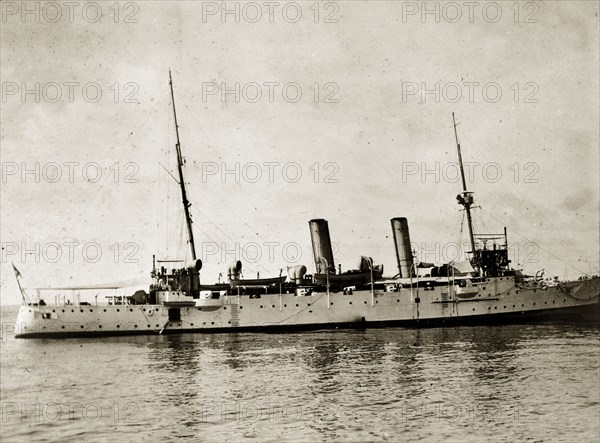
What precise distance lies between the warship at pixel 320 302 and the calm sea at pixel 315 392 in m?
7.82

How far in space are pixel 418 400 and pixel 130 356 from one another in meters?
13.8

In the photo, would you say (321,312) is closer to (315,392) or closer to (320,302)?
(320,302)

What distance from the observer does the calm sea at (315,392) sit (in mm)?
11281

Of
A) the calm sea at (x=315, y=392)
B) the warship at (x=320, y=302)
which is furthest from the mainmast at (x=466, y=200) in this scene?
the calm sea at (x=315, y=392)

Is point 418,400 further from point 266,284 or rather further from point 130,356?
point 266,284

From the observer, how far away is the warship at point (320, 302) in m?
33.7

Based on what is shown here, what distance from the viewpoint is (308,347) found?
24828 millimetres

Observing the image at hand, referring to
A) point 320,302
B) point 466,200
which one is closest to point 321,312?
point 320,302

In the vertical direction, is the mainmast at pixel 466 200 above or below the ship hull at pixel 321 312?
above

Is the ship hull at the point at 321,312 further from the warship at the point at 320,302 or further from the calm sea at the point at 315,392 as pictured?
the calm sea at the point at 315,392

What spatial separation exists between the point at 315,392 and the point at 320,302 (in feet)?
65.5

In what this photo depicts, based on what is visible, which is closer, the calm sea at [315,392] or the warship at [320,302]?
the calm sea at [315,392]

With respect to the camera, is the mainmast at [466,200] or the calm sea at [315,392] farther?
the mainmast at [466,200]

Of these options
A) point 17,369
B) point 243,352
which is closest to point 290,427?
point 243,352
